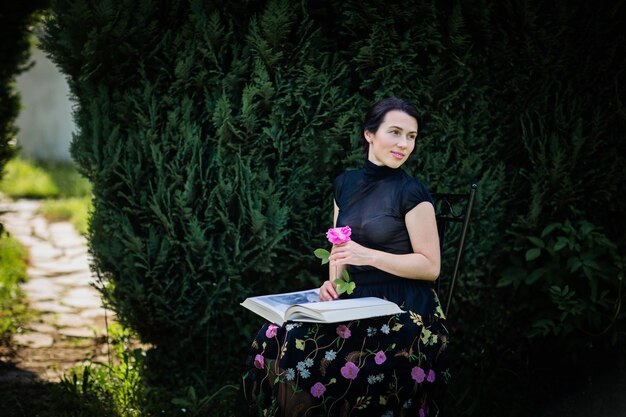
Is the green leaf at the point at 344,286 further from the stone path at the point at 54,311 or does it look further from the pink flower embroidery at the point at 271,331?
the stone path at the point at 54,311

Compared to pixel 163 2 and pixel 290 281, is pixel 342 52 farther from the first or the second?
pixel 290 281

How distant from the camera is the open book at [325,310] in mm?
2225

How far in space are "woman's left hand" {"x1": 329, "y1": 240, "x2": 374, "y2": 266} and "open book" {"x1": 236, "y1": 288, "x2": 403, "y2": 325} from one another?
0.18m

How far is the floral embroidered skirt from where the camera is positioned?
7.88 ft

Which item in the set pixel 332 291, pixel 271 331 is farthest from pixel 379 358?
pixel 271 331

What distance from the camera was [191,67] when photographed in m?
3.25

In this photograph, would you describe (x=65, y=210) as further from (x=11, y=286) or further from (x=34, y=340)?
(x=34, y=340)

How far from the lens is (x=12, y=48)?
496 cm

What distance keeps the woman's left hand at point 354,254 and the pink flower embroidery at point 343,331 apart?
0.90 feet

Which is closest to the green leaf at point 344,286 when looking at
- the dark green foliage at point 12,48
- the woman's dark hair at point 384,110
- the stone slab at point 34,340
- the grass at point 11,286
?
the woman's dark hair at point 384,110

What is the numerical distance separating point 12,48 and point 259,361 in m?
3.88

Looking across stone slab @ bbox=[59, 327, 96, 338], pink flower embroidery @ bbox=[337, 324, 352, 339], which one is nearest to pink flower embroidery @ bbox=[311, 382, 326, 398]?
pink flower embroidery @ bbox=[337, 324, 352, 339]

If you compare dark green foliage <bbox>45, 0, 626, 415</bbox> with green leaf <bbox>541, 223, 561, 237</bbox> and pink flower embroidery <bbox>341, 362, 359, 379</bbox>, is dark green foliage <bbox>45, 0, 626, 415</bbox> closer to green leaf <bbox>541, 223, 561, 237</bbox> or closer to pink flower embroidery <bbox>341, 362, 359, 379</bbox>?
green leaf <bbox>541, 223, 561, 237</bbox>

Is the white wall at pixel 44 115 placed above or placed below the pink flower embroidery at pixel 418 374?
above
